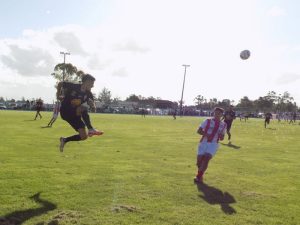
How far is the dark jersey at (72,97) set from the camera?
31.0 ft

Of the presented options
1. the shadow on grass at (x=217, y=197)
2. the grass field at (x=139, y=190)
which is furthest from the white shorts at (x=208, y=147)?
the shadow on grass at (x=217, y=197)

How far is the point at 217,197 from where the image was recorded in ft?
28.4

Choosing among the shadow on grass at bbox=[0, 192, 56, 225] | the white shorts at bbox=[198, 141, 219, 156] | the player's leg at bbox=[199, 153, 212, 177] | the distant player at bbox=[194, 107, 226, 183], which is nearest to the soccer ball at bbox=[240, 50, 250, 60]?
the distant player at bbox=[194, 107, 226, 183]

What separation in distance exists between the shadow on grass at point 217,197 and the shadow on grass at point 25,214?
125 inches

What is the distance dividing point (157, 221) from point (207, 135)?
427 centimetres

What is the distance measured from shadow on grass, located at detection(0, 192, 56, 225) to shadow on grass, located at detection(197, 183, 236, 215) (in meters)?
3.17

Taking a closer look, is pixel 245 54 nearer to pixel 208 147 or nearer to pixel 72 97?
pixel 208 147

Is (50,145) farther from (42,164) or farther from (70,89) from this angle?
(70,89)

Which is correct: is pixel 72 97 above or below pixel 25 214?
above

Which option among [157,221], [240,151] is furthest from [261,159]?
[157,221]

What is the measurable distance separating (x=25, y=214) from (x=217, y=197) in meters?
4.00

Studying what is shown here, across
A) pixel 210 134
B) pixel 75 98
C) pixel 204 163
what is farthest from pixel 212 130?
pixel 75 98

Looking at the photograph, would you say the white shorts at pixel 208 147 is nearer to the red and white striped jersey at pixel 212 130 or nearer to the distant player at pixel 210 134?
the distant player at pixel 210 134

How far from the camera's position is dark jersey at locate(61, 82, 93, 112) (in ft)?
31.0
